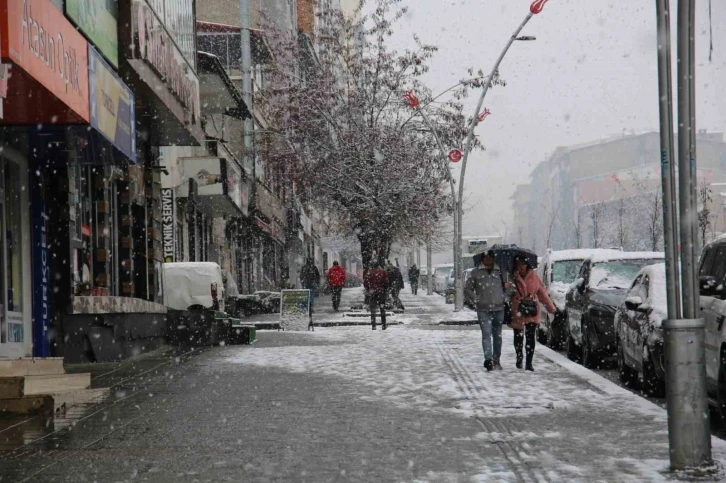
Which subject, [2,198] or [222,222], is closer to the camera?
[2,198]

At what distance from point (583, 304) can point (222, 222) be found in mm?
25172

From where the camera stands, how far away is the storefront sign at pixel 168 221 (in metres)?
28.4

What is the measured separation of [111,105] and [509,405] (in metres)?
6.62

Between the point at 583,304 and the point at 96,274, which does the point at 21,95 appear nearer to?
the point at 96,274

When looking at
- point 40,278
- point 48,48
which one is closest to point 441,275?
point 40,278

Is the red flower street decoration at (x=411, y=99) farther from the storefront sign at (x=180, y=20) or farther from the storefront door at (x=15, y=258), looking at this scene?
the storefront door at (x=15, y=258)

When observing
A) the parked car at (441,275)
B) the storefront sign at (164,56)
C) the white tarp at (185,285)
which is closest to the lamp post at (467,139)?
the white tarp at (185,285)

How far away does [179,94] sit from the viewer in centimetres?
1950

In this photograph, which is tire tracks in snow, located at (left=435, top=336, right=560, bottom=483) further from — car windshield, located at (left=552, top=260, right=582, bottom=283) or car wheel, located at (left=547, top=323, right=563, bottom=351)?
car windshield, located at (left=552, top=260, right=582, bottom=283)

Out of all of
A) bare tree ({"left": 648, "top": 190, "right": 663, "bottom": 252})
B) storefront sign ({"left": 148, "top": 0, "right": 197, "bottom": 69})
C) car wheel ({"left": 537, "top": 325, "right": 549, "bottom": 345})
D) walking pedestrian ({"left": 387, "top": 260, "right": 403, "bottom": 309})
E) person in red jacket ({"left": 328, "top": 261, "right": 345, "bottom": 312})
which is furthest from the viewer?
bare tree ({"left": 648, "top": 190, "right": 663, "bottom": 252})

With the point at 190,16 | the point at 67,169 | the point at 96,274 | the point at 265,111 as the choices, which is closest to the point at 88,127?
the point at 67,169

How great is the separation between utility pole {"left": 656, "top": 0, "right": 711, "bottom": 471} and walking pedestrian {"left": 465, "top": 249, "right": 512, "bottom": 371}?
300 inches

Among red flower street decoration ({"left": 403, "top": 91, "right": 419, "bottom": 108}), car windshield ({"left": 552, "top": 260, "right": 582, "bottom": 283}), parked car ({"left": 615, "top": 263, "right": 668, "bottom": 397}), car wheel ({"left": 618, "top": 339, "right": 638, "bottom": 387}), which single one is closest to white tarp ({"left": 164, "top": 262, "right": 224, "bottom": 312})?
car windshield ({"left": 552, "top": 260, "right": 582, "bottom": 283})

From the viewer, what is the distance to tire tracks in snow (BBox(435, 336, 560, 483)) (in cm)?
731
